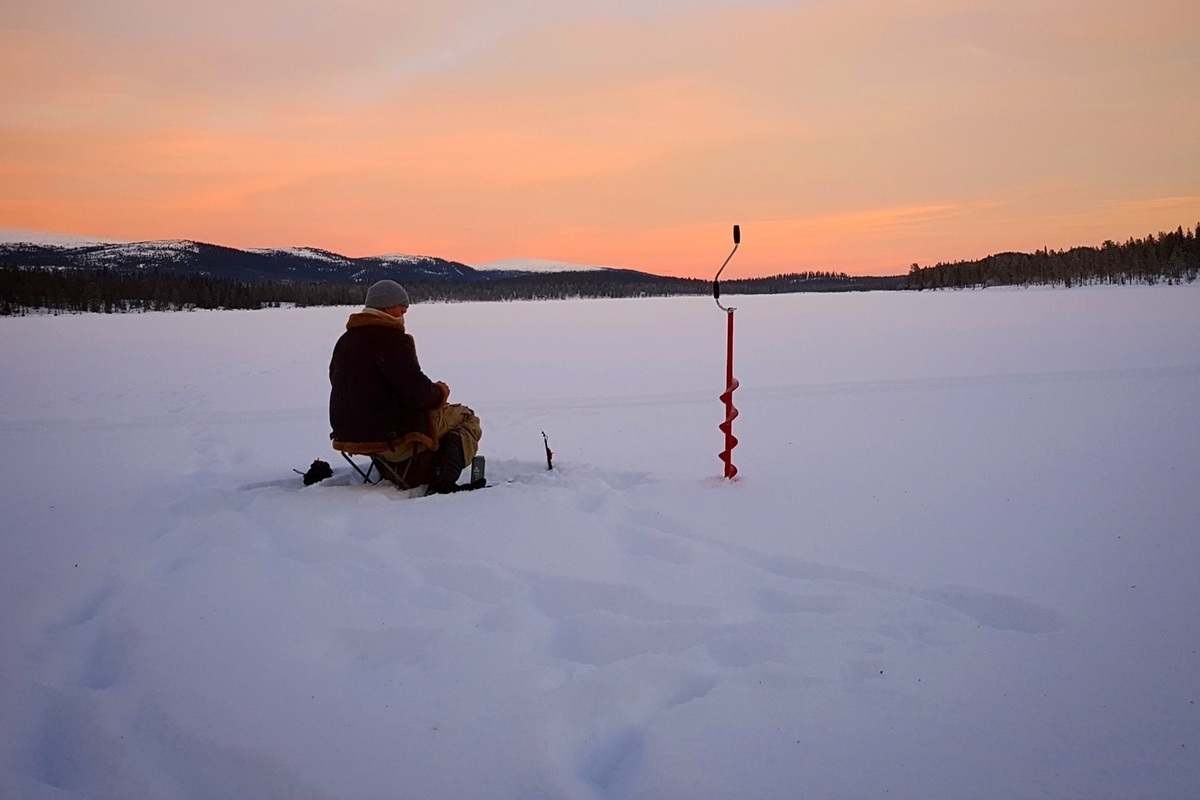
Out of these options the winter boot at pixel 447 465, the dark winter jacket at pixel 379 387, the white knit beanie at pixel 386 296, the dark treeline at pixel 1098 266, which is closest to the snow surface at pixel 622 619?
the winter boot at pixel 447 465

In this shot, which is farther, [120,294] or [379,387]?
[120,294]

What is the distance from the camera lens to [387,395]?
500 centimetres

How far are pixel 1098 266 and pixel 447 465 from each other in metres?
80.4

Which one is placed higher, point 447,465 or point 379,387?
point 379,387

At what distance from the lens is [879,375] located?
37.9ft

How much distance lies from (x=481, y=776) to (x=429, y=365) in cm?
1336

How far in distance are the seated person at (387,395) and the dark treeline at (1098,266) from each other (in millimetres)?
59749

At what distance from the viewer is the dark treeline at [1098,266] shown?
5966 cm

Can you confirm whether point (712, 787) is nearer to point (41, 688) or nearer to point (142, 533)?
point (41, 688)

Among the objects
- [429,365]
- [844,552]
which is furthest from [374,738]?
[429,365]

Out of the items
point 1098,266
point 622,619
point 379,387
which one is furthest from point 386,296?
point 1098,266

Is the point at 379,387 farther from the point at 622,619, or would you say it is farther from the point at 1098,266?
the point at 1098,266

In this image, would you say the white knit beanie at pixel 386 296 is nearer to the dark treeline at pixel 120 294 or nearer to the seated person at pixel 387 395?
the seated person at pixel 387 395

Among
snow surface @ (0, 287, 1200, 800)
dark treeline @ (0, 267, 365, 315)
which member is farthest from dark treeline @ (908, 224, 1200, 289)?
dark treeline @ (0, 267, 365, 315)
